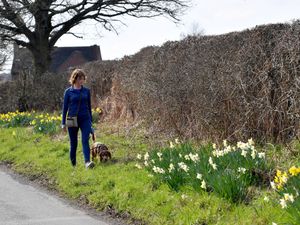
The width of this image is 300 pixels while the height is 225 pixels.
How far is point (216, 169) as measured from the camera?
613cm

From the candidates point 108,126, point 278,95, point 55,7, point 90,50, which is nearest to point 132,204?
point 278,95

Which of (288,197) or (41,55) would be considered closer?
(288,197)

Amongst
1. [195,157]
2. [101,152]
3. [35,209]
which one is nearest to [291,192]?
[195,157]

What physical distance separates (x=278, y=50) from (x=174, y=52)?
3.73 metres

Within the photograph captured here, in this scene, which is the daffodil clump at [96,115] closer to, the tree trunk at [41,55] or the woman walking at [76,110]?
the woman walking at [76,110]

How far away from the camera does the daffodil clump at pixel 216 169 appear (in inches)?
225

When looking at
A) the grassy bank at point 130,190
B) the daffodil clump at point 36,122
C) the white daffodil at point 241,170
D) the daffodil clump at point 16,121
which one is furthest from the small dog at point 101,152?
the daffodil clump at point 16,121

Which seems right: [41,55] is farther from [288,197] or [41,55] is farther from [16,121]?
[288,197]

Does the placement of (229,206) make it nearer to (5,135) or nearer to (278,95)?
(278,95)

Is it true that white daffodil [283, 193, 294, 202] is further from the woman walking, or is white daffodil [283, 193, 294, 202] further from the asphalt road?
the woman walking

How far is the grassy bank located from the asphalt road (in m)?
0.33

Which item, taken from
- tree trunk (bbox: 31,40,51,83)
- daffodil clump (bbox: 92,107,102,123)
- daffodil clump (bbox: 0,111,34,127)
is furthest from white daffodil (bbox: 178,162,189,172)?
tree trunk (bbox: 31,40,51,83)

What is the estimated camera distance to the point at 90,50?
6238 cm

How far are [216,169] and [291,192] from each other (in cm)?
154
